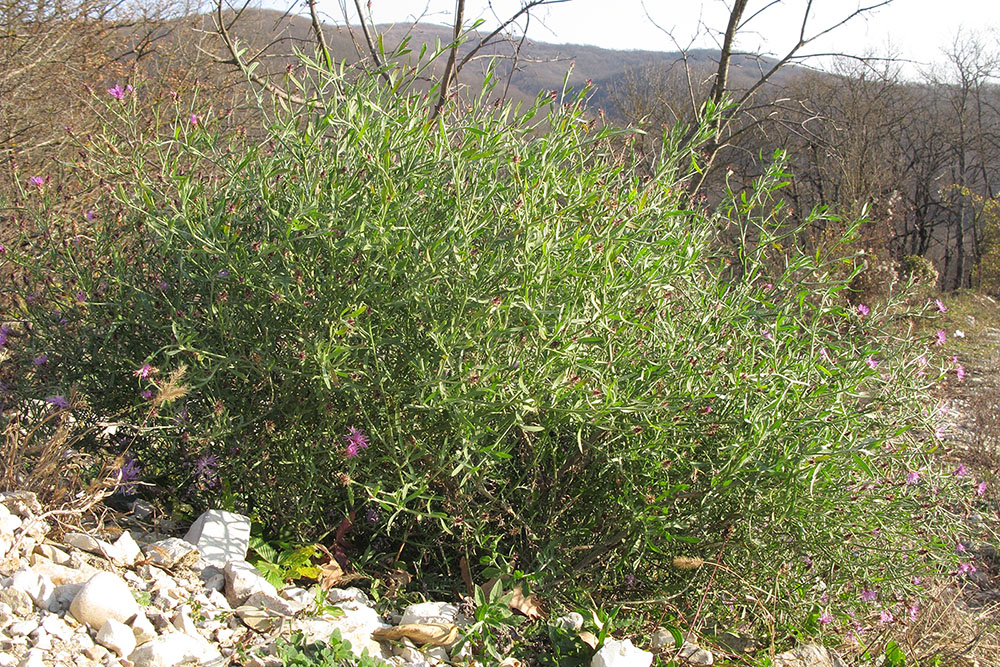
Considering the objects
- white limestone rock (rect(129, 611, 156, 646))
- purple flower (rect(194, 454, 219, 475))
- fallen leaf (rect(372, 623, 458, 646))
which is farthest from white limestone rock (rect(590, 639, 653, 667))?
purple flower (rect(194, 454, 219, 475))

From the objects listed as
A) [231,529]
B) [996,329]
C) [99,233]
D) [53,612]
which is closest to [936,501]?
[231,529]

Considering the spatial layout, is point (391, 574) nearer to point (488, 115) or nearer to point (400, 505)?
point (400, 505)

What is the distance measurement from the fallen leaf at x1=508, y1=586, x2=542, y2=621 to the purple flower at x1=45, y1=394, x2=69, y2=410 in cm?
144

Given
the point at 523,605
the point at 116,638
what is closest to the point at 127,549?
the point at 116,638

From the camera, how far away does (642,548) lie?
2.59 meters

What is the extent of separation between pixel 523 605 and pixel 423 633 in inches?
16.2

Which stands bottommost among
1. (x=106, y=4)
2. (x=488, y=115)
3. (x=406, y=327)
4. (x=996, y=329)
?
(x=996, y=329)

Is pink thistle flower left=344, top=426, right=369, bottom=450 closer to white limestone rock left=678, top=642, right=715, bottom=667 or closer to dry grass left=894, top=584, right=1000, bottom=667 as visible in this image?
white limestone rock left=678, top=642, right=715, bottom=667

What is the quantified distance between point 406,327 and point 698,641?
1.37 meters

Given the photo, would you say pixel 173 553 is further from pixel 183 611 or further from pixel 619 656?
pixel 619 656

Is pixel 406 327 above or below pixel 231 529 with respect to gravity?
above

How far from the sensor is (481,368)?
2092mm

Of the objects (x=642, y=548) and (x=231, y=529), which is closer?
(x=231, y=529)

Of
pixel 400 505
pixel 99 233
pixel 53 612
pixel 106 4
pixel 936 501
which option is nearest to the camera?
pixel 53 612
